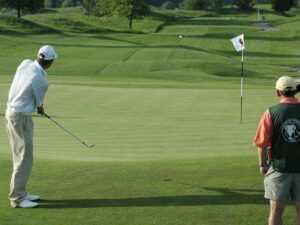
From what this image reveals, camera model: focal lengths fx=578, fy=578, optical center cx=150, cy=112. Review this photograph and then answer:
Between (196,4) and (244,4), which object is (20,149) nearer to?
(196,4)

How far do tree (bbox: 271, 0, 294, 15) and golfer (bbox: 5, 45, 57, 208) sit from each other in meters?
136

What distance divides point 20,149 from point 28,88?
32.5 inches

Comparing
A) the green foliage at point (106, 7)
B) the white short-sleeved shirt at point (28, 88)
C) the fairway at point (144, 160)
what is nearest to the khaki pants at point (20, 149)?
the white short-sleeved shirt at point (28, 88)

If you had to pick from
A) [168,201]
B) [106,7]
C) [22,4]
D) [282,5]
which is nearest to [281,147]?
[168,201]

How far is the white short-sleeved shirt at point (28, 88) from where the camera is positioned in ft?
24.8

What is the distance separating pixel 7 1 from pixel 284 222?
72.2 metres

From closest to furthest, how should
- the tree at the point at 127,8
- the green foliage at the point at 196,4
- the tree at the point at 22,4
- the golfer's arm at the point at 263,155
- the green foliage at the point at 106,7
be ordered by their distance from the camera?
Result: the golfer's arm at the point at 263,155 → the tree at the point at 22,4 → the tree at the point at 127,8 → the green foliage at the point at 106,7 → the green foliage at the point at 196,4

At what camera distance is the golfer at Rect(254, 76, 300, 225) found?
5992 mm

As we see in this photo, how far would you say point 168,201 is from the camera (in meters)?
7.72

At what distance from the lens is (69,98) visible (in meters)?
19.4

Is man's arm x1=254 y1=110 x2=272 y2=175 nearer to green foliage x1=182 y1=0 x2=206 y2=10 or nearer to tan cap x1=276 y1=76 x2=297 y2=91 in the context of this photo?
tan cap x1=276 y1=76 x2=297 y2=91

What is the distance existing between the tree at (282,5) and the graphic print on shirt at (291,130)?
13649 centimetres

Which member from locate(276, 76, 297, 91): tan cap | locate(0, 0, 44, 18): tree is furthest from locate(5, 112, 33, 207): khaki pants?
locate(0, 0, 44, 18): tree

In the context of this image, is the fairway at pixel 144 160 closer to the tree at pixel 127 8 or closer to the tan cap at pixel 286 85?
the tan cap at pixel 286 85
